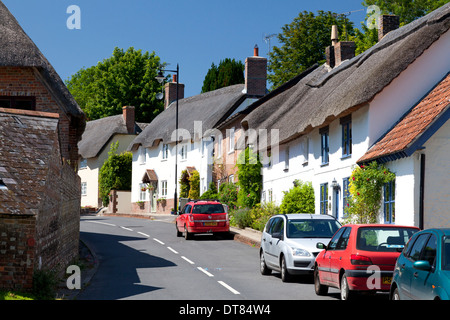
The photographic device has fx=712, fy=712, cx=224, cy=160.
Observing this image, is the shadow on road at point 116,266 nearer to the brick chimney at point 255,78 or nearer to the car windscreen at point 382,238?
the car windscreen at point 382,238

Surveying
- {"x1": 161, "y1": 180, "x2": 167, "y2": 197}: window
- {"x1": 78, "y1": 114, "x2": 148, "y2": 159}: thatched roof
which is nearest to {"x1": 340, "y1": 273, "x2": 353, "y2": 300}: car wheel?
{"x1": 161, "y1": 180, "x2": 167, "y2": 197}: window

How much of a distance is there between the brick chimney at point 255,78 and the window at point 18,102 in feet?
88.7

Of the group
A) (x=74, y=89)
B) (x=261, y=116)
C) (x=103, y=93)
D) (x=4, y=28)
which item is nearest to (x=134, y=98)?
(x=103, y=93)

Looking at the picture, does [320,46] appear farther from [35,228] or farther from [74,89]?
[35,228]

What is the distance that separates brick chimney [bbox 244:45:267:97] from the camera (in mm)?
48812

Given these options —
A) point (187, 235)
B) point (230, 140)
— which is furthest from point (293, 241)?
point (230, 140)

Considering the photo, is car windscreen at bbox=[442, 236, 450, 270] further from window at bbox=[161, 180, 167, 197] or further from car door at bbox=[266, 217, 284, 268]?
window at bbox=[161, 180, 167, 197]

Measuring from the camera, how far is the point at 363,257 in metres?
13.1

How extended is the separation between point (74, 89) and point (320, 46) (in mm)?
37426

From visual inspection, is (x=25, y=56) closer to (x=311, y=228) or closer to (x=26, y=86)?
(x=26, y=86)

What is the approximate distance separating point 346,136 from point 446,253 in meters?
17.7

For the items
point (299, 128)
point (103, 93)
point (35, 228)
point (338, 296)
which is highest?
point (103, 93)
